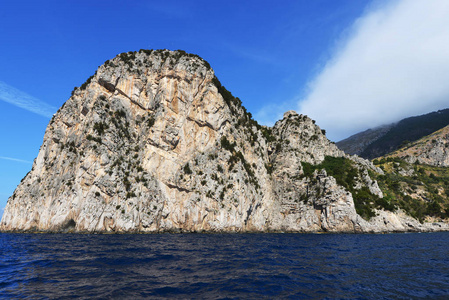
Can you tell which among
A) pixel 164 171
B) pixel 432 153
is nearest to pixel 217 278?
pixel 164 171

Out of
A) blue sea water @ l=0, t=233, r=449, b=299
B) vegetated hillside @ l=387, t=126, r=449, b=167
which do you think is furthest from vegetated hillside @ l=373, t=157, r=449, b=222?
blue sea water @ l=0, t=233, r=449, b=299

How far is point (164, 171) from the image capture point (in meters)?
66.1

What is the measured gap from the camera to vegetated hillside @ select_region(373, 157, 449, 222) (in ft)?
274

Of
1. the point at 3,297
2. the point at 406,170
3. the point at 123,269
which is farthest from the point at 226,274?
the point at 406,170

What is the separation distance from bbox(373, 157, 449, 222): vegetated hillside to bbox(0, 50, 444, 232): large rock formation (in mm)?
9548

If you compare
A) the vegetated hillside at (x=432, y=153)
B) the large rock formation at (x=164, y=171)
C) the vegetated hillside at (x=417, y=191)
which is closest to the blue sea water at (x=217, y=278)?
the large rock formation at (x=164, y=171)

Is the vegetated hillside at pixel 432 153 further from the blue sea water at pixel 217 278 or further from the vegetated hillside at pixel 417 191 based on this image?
the blue sea water at pixel 217 278

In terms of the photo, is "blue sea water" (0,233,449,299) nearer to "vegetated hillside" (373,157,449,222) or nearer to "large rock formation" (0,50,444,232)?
"large rock formation" (0,50,444,232)

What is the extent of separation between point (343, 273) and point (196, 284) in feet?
33.9

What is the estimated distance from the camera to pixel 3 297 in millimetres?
10211

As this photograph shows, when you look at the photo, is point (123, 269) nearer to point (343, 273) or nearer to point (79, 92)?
point (343, 273)

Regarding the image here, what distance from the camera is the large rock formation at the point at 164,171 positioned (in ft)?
198

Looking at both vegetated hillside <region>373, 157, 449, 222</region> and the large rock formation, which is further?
vegetated hillside <region>373, 157, 449, 222</region>

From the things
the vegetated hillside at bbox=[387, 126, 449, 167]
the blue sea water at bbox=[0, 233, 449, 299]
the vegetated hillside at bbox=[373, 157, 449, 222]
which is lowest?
the blue sea water at bbox=[0, 233, 449, 299]
